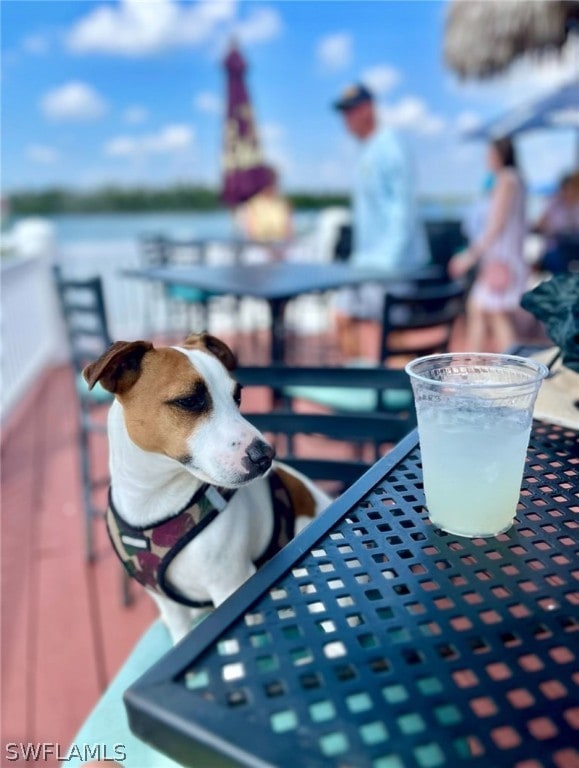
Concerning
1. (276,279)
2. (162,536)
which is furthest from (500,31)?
(162,536)

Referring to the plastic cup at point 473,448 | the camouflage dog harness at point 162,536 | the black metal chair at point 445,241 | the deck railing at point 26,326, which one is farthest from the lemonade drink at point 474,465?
the black metal chair at point 445,241

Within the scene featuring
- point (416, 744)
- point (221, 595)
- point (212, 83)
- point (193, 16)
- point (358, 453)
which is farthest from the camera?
point (212, 83)

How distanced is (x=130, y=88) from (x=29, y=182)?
19.9 feet

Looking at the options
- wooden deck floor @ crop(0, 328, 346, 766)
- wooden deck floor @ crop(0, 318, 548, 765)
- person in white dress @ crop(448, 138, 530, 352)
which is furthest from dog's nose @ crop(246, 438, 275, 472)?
person in white dress @ crop(448, 138, 530, 352)

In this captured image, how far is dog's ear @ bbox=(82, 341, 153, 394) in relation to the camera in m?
0.86

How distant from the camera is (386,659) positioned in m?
0.50

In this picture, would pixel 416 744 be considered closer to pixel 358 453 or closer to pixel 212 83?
pixel 358 453

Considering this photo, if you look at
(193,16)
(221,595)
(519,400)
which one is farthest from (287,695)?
(193,16)

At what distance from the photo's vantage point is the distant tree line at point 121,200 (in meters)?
15.5

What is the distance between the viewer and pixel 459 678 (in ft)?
1.57

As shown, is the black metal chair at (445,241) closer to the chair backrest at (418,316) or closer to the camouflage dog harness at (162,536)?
the chair backrest at (418,316)

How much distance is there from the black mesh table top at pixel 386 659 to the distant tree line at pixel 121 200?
48.8 feet

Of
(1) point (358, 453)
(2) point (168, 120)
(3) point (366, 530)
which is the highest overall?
(2) point (168, 120)

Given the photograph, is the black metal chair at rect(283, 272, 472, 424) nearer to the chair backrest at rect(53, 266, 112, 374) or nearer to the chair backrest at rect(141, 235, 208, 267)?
the chair backrest at rect(53, 266, 112, 374)
